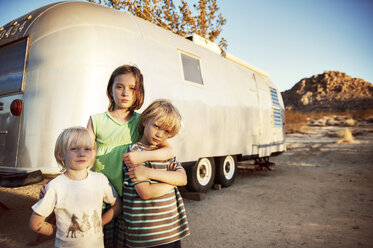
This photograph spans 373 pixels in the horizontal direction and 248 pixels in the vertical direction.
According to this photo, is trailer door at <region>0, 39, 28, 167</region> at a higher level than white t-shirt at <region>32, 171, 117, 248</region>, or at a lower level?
higher

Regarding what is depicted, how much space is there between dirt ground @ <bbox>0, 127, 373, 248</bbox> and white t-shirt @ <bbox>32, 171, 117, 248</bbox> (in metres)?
1.83

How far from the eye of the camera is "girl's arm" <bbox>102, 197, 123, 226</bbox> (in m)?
1.48

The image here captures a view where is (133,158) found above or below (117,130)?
below

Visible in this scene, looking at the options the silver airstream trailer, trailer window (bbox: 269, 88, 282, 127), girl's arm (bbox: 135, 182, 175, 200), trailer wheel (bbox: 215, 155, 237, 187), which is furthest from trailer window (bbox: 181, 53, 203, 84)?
trailer window (bbox: 269, 88, 282, 127)

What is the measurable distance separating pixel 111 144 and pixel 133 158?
0.39m

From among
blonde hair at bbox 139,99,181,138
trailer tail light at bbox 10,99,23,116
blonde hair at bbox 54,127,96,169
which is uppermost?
trailer tail light at bbox 10,99,23,116

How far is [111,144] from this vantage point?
1.71 m

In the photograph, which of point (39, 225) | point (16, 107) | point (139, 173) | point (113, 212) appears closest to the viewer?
point (39, 225)

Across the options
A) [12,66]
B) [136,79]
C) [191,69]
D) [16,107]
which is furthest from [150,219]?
[191,69]

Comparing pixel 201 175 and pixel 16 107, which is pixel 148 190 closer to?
pixel 16 107

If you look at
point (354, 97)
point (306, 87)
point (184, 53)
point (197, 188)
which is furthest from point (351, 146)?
point (306, 87)

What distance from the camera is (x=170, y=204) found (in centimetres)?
149

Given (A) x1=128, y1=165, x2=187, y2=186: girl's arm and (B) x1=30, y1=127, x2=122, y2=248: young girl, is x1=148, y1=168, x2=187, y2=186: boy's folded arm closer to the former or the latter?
(A) x1=128, y1=165, x2=187, y2=186: girl's arm

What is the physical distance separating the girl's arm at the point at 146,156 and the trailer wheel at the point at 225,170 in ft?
13.8
